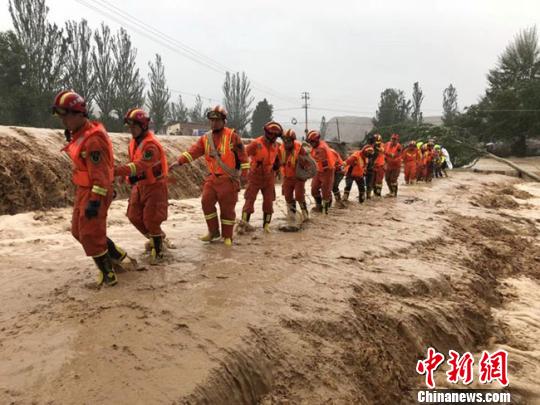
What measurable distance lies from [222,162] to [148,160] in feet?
4.18

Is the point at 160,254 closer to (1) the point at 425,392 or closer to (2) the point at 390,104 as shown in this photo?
(1) the point at 425,392

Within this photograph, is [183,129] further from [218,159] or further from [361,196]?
[218,159]

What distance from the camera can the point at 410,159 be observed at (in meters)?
18.1

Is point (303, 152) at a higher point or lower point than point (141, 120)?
lower

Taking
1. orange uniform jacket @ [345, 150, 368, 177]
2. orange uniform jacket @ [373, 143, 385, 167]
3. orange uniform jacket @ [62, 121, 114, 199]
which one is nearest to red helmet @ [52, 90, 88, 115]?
orange uniform jacket @ [62, 121, 114, 199]

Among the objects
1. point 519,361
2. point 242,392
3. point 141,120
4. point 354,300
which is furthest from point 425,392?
point 141,120

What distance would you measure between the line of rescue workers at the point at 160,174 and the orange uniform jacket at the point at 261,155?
2 centimetres

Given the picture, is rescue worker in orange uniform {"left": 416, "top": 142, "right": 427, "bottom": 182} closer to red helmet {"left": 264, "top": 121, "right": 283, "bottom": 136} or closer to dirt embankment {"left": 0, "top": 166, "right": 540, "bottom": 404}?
dirt embankment {"left": 0, "top": 166, "right": 540, "bottom": 404}

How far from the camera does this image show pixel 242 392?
3053mm

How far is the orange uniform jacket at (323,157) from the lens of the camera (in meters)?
9.62

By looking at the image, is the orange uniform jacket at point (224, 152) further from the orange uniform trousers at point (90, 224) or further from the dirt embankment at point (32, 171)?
the orange uniform trousers at point (90, 224)

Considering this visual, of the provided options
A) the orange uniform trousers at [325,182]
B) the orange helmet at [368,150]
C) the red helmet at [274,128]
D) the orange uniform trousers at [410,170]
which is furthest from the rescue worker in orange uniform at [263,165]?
the orange uniform trousers at [410,170]

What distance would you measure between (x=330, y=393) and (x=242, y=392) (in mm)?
689

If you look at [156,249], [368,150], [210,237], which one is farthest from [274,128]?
[368,150]
